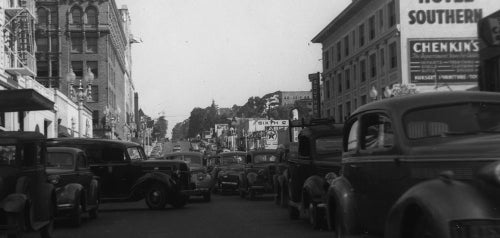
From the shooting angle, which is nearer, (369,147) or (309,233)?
(369,147)

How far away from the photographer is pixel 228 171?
86.0ft

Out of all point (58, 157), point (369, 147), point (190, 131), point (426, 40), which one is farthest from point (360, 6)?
point (190, 131)

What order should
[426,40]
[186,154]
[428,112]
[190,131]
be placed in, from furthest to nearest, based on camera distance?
[190,131] → [426,40] → [186,154] → [428,112]

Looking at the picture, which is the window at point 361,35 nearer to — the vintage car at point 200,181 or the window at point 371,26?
the window at point 371,26

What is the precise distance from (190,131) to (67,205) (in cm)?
16983

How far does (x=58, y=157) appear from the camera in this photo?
14.5 meters

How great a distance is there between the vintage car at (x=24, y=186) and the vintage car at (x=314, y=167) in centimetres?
467

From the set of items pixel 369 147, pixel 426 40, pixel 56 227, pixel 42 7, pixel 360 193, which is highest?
pixel 42 7

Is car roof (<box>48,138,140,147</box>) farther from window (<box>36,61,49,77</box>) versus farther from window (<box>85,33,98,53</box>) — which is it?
window (<box>85,33,98,53</box>)

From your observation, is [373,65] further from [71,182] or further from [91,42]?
[91,42]

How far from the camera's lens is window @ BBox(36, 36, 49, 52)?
82.4m

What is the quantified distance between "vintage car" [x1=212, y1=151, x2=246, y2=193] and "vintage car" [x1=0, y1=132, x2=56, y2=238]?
1445 centimetres

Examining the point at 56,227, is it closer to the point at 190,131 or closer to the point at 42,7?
the point at 42,7

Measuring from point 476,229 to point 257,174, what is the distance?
17.1 meters
